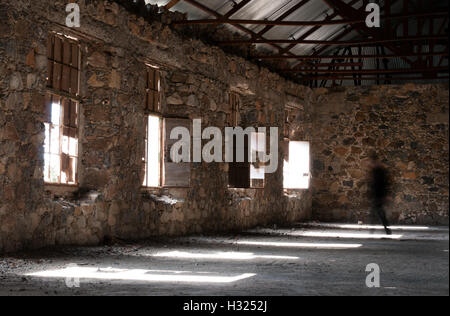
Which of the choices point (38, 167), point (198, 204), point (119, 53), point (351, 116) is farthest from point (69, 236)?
point (351, 116)

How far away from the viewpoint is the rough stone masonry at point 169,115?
806 centimetres

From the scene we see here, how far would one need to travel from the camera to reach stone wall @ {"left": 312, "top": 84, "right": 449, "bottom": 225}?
701 inches

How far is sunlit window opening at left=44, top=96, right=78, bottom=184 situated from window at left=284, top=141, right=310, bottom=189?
8450 millimetres

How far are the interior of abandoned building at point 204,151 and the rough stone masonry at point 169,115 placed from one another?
3 cm

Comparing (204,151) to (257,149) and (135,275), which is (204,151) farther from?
(135,275)

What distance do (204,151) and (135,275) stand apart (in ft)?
20.4

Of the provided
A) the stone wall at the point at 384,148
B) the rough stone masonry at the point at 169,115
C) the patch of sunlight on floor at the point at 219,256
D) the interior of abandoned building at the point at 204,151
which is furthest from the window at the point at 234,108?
the patch of sunlight on floor at the point at 219,256

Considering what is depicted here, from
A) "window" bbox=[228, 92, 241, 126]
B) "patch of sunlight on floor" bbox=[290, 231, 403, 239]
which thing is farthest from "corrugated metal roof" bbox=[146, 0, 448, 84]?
"patch of sunlight on floor" bbox=[290, 231, 403, 239]

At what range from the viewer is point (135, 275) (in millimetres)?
6504

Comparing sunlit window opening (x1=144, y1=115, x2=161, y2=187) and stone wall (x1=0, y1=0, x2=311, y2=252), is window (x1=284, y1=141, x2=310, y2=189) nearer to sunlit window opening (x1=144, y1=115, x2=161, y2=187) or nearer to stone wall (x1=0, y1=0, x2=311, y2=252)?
stone wall (x1=0, y1=0, x2=311, y2=252)

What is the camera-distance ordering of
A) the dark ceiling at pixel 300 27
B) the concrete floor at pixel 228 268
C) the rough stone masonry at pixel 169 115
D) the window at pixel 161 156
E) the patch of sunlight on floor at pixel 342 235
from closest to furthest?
the concrete floor at pixel 228 268 < the rough stone masonry at pixel 169 115 < the window at pixel 161 156 < the dark ceiling at pixel 300 27 < the patch of sunlight on floor at pixel 342 235

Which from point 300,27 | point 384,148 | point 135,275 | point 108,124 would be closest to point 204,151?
point 108,124

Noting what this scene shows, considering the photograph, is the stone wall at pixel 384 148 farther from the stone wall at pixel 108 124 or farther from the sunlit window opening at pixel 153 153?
the sunlit window opening at pixel 153 153

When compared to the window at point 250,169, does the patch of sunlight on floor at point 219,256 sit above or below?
below
